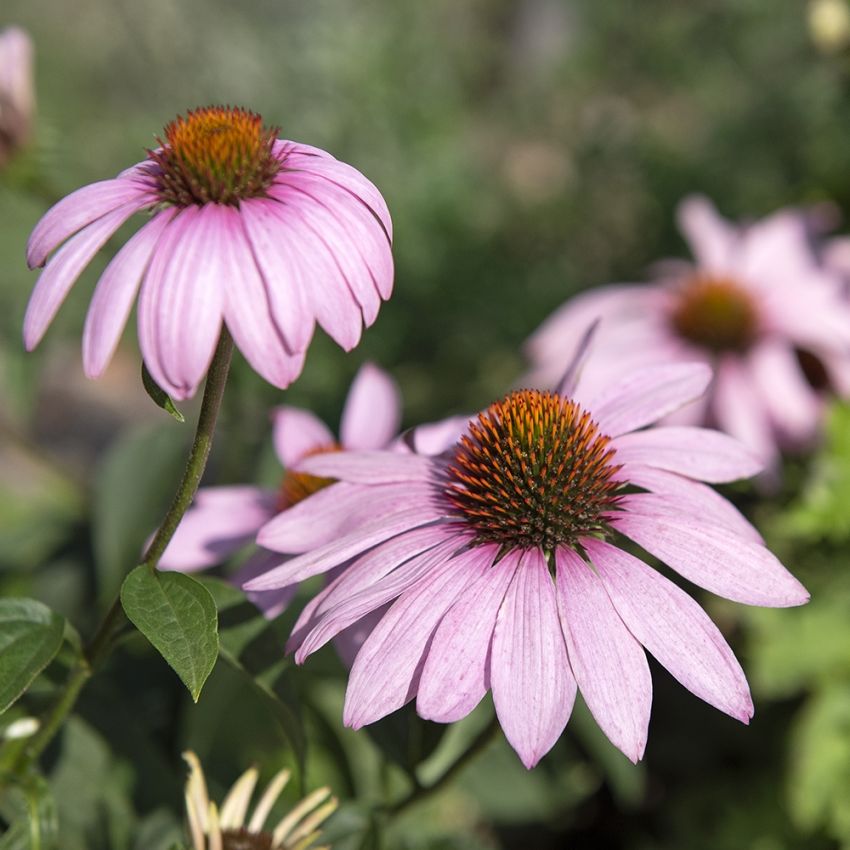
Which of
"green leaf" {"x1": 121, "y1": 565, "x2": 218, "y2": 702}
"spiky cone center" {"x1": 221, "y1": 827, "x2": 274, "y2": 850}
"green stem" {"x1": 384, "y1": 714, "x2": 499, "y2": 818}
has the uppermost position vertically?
"green leaf" {"x1": 121, "y1": 565, "x2": 218, "y2": 702}

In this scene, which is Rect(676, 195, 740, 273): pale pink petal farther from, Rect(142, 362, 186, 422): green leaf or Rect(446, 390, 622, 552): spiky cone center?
Rect(142, 362, 186, 422): green leaf

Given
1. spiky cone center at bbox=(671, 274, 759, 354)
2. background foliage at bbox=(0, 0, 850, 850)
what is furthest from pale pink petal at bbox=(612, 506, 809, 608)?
spiky cone center at bbox=(671, 274, 759, 354)

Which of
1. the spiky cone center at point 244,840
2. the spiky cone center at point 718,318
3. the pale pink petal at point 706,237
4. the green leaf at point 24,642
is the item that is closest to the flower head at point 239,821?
the spiky cone center at point 244,840

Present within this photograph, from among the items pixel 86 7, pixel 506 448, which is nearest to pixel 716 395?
pixel 506 448

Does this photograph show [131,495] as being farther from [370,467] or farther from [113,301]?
[113,301]

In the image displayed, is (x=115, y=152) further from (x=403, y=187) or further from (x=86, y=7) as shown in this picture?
(x=86, y=7)

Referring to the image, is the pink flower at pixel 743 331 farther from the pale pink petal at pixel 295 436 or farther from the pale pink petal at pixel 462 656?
the pale pink petal at pixel 462 656

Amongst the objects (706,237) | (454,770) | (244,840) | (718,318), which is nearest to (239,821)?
(244,840)
